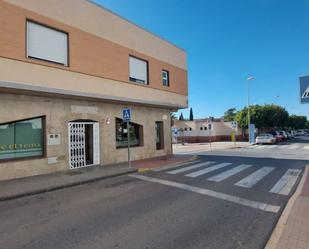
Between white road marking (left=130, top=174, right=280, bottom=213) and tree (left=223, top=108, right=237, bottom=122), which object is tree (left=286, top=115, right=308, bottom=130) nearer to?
tree (left=223, top=108, right=237, bottom=122)

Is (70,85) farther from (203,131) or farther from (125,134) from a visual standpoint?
(203,131)

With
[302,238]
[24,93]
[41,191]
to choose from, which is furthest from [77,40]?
[302,238]

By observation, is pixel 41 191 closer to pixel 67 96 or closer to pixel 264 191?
pixel 67 96

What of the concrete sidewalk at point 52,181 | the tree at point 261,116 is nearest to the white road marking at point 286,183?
the concrete sidewalk at point 52,181

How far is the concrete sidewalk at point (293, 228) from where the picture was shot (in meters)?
3.73

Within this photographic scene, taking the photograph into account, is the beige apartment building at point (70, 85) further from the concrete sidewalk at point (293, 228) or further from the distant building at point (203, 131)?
the distant building at point (203, 131)

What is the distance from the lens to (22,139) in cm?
990

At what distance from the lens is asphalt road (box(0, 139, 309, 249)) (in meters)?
4.12

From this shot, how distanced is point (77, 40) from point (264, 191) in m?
10.2

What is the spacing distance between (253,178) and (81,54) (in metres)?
9.60

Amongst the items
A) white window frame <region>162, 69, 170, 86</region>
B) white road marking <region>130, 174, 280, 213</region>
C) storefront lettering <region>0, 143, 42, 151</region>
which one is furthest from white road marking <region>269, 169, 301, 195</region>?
white window frame <region>162, 69, 170, 86</region>

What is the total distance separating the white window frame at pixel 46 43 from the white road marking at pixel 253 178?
9096 millimetres

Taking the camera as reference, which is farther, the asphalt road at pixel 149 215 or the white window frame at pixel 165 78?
the white window frame at pixel 165 78

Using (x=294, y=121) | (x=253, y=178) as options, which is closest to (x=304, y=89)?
(x=253, y=178)
